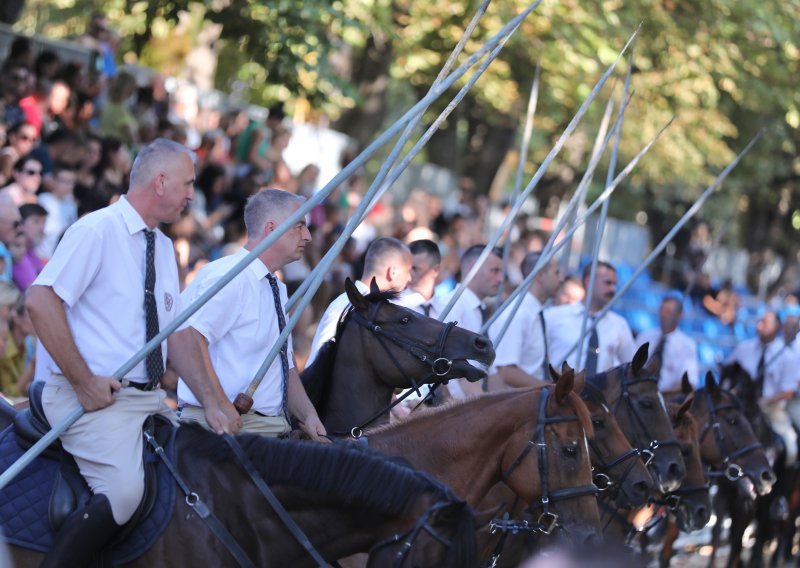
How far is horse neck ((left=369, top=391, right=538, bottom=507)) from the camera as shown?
6891 millimetres

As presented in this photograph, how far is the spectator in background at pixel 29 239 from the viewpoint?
11.6 metres

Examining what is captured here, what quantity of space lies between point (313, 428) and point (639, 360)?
3.41 meters

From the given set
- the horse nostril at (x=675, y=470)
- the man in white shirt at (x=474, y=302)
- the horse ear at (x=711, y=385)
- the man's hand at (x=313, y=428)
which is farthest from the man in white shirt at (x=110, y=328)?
the horse ear at (x=711, y=385)

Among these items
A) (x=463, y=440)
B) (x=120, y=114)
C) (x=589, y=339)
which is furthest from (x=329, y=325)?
(x=120, y=114)

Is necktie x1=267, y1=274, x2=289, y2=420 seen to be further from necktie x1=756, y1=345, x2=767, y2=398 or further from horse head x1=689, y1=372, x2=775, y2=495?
necktie x1=756, y1=345, x2=767, y2=398

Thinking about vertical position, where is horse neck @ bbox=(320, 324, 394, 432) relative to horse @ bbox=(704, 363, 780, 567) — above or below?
above

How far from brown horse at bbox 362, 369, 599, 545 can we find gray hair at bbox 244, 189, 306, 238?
46.4 inches

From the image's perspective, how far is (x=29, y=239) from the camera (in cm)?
1177

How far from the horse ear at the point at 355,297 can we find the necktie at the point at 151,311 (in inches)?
74.5

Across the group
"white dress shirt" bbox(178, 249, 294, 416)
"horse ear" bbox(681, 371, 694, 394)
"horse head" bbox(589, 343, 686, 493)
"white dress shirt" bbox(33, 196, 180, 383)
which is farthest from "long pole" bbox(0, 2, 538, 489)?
"horse ear" bbox(681, 371, 694, 394)

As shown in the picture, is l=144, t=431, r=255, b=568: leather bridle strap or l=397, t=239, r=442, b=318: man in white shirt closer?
l=144, t=431, r=255, b=568: leather bridle strap

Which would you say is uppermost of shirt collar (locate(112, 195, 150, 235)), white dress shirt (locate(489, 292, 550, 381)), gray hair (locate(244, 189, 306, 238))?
shirt collar (locate(112, 195, 150, 235))

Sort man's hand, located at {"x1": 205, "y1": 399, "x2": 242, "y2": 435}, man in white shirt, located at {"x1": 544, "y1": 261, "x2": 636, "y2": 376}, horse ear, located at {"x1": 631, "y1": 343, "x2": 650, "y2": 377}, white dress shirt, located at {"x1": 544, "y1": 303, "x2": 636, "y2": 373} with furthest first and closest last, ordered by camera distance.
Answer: white dress shirt, located at {"x1": 544, "y1": 303, "x2": 636, "y2": 373} → man in white shirt, located at {"x1": 544, "y1": 261, "x2": 636, "y2": 376} → horse ear, located at {"x1": 631, "y1": 343, "x2": 650, "y2": 377} → man's hand, located at {"x1": 205, "y1": 399, "x2": 242, "y2": 435}

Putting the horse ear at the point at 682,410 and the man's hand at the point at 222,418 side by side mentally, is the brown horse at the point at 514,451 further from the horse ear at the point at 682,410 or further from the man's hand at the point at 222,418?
the horse ear at the point at 682,410
